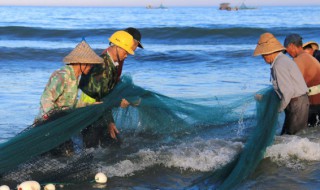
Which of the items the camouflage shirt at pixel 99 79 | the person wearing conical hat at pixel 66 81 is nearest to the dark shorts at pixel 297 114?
the camouflage shirt at pixel 99 79

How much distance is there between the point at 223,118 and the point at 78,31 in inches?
935

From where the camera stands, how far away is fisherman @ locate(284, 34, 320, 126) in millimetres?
7119

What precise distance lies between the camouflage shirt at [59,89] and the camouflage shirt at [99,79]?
0.26 meters

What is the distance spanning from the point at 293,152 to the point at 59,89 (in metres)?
2.88

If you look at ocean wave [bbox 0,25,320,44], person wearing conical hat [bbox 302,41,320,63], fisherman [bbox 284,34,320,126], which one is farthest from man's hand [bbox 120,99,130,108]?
ocean wave [bbox 0,25,320,44]

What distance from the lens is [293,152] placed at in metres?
6.55

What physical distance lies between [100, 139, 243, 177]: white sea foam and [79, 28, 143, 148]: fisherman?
1.34 ft

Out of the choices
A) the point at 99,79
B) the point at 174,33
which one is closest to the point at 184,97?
the point at 99,79

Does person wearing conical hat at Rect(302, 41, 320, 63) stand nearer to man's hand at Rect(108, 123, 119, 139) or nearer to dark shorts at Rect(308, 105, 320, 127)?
dark shorts at Rect(308, 105, 320, 127)

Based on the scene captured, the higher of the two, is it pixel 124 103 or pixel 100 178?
pixel 124 103

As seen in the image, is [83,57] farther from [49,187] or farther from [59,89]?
[49,187]

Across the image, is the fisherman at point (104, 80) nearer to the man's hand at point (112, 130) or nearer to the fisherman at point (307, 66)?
the man's hand at point (112, 130)

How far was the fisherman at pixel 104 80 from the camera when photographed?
5.90 meters

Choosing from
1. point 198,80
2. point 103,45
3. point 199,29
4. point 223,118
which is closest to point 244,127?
point 223,118
